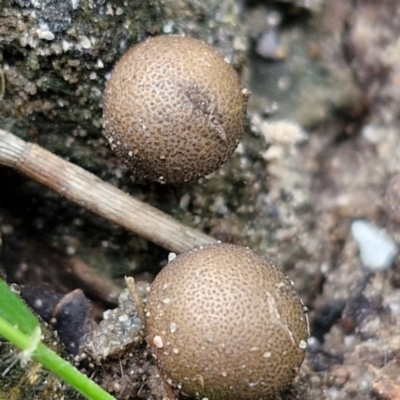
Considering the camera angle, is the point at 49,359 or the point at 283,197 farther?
the point at 283,197

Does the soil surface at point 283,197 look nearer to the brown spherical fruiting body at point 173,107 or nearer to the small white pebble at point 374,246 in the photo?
the small white pebble at point 374,246

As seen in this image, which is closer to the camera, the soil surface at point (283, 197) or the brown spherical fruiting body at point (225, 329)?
the brown spherical fruiting body at point (225, 329)

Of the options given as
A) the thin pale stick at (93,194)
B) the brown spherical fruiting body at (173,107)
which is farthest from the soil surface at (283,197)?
the brown spherical fruiting body at (173,107)

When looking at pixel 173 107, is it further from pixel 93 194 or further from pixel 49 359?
pixel 49 359

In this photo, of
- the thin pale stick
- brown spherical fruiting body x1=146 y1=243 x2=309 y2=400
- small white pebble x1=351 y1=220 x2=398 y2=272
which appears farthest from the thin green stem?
small white pebble x1=351 y1=220 x2=398 y2=272

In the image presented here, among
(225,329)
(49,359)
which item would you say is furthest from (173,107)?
(49,359)
